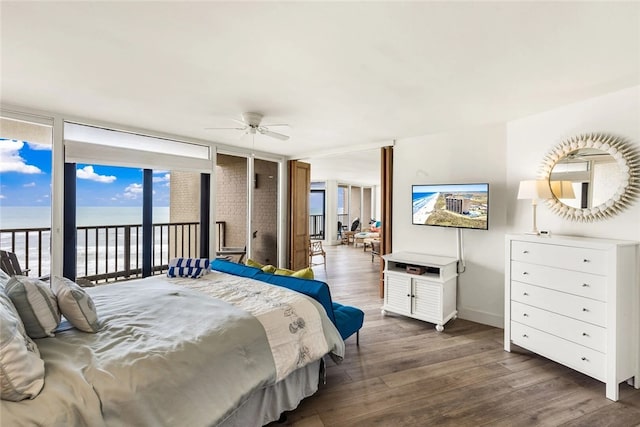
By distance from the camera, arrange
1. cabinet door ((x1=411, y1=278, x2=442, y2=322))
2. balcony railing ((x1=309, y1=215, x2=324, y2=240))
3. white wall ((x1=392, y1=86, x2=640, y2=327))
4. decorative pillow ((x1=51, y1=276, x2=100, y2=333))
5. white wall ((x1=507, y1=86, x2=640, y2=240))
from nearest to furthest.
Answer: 1. decorative pillow ((x1=51, y1=276, x2=100, y2=333))
2. white wall ((x1=507, y1=86, x2=640, y2=240))
3. white wall ((x1=392, y1=86, x2=640, y2=327))
4. cabinet door ((x1=411, y1=278, x2=442, y2=322))
5. balcony railing ((x1=309, y1=215, x2=324, y2=240))

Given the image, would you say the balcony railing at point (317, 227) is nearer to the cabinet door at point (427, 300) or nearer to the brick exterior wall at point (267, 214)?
the brick exterior wall at point (267, 214)

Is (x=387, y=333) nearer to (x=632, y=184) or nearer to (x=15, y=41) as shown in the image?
(x=632, y=184)

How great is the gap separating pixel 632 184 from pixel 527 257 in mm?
939

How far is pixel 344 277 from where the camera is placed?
5.74 meters

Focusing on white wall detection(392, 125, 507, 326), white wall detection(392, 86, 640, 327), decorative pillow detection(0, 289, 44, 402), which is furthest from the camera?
white wall detection(392, 125, 507, 326)

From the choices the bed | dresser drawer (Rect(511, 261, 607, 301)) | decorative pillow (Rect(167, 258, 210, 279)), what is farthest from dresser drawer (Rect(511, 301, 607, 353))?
decorative pillow (Rect(167, 258, 210, 279))

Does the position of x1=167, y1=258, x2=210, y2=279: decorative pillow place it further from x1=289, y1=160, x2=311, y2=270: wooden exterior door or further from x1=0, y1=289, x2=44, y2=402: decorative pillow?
x1=289, y1=160, x2=311, y2=270: wooden exterior door

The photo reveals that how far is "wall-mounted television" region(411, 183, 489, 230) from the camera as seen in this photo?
3.39 metres

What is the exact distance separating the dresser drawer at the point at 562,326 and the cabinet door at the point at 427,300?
2.37 feet

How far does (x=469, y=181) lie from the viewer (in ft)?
12.2

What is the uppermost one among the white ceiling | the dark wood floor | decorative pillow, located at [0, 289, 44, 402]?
the white ceiling

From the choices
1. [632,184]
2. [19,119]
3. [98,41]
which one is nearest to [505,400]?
[632,184]

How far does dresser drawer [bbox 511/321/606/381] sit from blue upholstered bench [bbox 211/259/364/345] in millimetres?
1473

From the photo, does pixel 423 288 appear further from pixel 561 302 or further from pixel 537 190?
pixel 537 190
